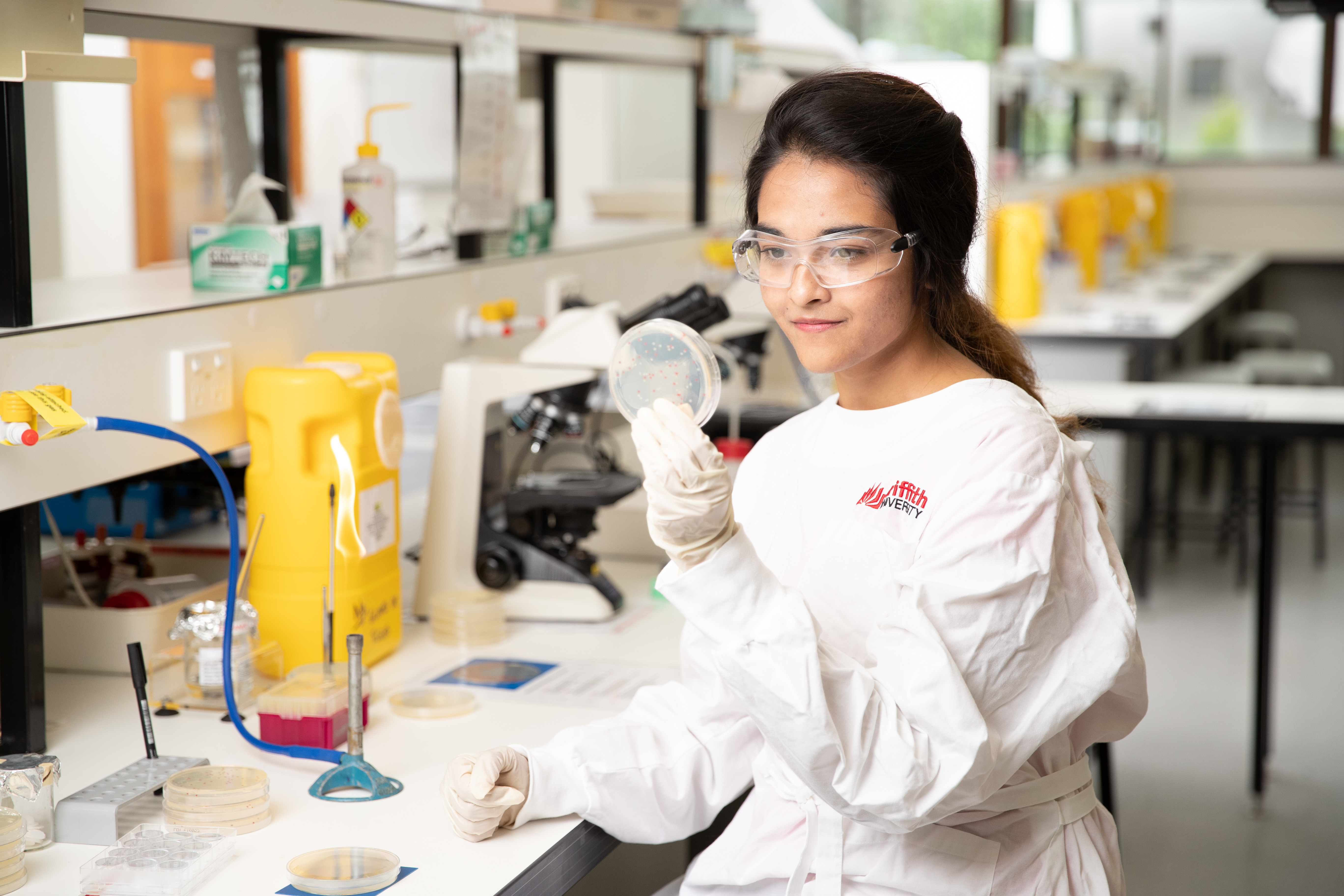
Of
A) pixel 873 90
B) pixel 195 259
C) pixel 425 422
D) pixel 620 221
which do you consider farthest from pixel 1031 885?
pixel 620 221

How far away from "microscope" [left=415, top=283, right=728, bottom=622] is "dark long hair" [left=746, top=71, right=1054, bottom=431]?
72 cm

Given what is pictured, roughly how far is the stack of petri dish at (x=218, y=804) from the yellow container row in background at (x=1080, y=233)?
140 centimetres

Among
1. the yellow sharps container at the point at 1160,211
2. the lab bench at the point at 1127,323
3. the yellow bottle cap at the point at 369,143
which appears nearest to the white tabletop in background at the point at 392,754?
the yellow bottle cap at the point at 369,143

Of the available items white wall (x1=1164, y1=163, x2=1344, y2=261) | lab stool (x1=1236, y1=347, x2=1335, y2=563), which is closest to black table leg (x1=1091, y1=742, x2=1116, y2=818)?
lab stool (x1=1236, y1=347, x2=1335, y2=563)

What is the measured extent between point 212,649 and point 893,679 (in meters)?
0.97

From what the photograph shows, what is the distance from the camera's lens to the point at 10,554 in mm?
1505

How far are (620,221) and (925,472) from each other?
2423 millimetres

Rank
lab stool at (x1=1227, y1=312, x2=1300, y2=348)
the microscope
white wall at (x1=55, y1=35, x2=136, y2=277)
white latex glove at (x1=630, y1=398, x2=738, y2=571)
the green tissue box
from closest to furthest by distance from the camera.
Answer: white latex glove at (x1=630, y1=398, x2=738, y2=571) → the green tissue box → the microscope → white wall at (x1=55, y1=35, x2=136, y2=277) → lab stool at (x1=1227, y1=312, x2=1300, y2=348)

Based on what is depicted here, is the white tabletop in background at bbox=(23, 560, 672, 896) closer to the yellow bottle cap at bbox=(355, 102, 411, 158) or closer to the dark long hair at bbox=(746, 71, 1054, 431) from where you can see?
the dark long hair at bbox=(746, 71, 1054, 431)

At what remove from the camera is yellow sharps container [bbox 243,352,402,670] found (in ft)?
5.64

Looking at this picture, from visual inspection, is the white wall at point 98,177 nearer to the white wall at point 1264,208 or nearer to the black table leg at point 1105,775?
the black table leg at point 1105,775

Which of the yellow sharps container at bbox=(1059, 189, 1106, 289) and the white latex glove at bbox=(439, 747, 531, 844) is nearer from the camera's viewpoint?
the white latex glove at bbox=(439, 747, 531, 844)

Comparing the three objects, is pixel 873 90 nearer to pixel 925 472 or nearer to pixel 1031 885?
pixel 925 472

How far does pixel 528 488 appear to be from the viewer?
210cm
